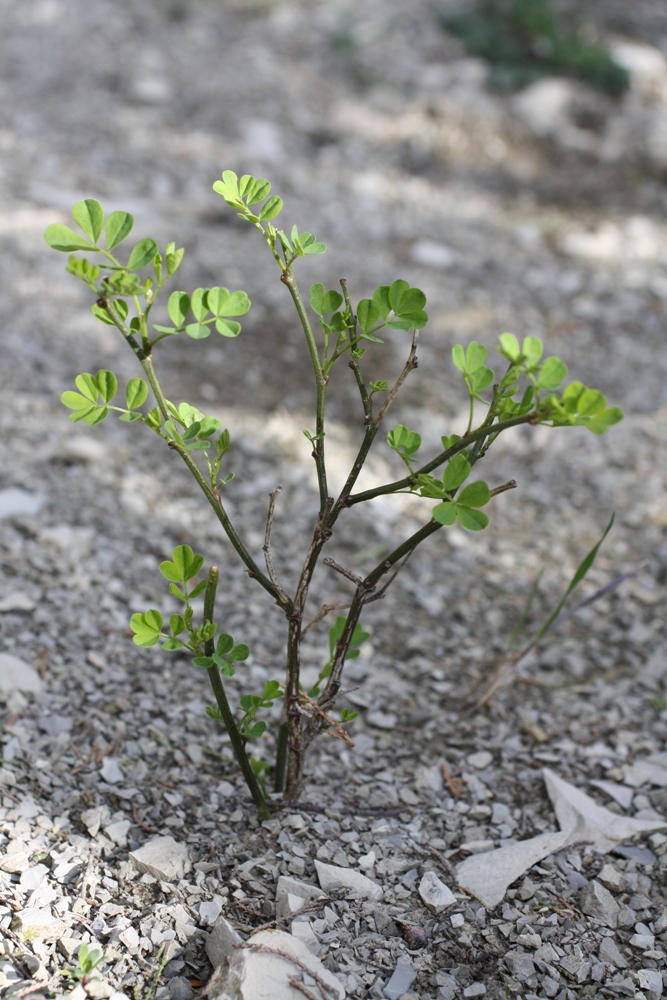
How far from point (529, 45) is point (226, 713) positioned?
4941 millimetres

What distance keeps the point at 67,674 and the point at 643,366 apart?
258 centimetres

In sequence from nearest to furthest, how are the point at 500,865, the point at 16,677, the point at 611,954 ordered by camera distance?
the point at 611,954
the point at 500,865
the point at 16,677

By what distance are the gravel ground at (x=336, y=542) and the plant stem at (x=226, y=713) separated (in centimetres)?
8

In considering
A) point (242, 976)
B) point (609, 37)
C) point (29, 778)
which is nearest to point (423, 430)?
point (29, 778)

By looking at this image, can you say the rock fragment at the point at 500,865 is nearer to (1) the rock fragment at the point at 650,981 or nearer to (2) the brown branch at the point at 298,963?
(1) the rock fragment at the point at 650,981

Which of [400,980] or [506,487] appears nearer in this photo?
[506,487]

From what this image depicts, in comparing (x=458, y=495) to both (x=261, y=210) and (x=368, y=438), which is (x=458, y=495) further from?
(x=261, y=210)

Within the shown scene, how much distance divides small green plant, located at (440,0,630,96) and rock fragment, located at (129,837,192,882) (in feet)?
15.3

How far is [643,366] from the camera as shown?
342 centimetres

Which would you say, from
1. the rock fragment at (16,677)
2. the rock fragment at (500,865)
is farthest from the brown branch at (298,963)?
the rock fragment at (16,677)

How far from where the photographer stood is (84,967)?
1229 millimetres

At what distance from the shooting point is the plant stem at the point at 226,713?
52.6 inches

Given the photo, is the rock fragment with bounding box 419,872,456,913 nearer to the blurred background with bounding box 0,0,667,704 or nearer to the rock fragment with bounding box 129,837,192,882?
the rock fragment with bounding box 129,837,192,882

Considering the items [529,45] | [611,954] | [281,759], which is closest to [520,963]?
[611,954]
